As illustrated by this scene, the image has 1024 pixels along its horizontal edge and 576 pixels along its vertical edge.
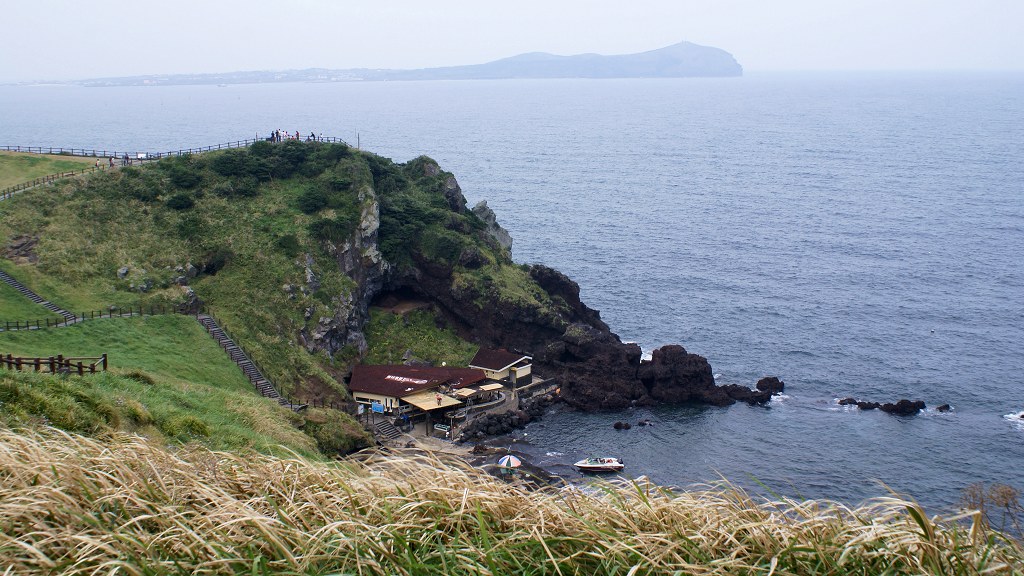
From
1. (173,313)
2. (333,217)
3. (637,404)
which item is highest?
(333,217)

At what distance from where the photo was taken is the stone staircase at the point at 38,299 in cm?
5749

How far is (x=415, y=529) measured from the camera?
40.9 ft

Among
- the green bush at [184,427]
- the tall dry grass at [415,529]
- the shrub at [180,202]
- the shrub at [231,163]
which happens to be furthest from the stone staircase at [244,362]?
the tall dry grass at [415,529]

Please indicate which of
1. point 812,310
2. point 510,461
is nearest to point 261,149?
point 510,461

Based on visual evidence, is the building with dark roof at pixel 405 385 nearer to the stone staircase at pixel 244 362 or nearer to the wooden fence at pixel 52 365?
the stone staircase at pixel 244 362

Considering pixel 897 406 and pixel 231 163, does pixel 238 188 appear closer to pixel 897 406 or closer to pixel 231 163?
pixel 231 163

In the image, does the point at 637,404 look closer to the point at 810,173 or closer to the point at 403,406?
the point at 403,406

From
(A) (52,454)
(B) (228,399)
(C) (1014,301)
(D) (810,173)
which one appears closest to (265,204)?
(B) (228,399)

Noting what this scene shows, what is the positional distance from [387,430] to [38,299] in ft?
85.1

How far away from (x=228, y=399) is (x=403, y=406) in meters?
22.4

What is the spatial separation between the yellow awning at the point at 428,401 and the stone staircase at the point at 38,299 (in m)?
23.9

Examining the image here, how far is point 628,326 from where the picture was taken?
91.6m

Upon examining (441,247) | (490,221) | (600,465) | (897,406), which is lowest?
(600,465)

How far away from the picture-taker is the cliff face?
2830 inches
